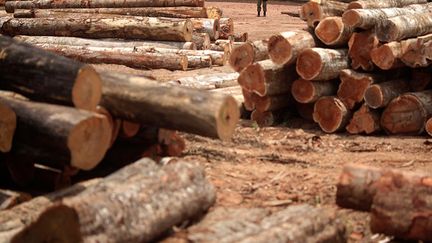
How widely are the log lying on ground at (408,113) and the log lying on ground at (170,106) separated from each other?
11.3 ft

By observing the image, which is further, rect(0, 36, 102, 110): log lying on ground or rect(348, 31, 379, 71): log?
rect(348, 31, 379, 71): log

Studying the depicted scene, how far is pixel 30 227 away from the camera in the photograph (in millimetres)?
3924

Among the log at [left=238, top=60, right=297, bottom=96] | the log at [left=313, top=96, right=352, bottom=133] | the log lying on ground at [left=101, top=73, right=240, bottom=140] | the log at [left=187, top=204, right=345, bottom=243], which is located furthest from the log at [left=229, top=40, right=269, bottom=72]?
the log at [left=187, top=204, right=345, bottom=243]


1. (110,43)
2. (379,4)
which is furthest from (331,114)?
(110,43)

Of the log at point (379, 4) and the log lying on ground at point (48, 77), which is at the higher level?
the log at point (379, 4)

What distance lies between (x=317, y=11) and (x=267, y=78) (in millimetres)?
1212

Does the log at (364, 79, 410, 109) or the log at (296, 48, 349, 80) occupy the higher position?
the log at (296, 48, 349, 80)

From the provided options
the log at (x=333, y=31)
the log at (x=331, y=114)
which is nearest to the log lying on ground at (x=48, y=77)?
the log at (x=331, y=114)

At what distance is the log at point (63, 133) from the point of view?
15.6 ft

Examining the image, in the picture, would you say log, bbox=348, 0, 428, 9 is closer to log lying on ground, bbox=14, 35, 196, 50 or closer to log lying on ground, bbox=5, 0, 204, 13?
log lying on ground, bbox=14, 35, 196, 50

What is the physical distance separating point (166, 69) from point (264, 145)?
18.4ft

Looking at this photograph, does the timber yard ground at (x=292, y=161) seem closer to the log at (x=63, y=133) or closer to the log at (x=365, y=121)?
the log at (x=365, y=121)

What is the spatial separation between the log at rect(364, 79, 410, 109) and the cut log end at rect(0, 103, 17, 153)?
15.6 ft

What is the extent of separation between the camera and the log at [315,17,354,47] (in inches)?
324
